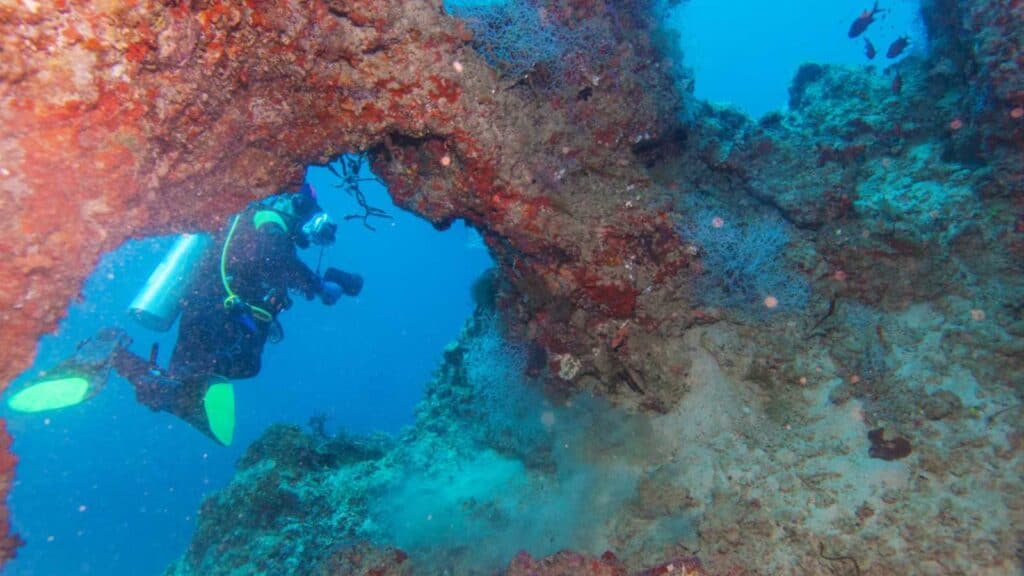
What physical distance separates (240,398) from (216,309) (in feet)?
166

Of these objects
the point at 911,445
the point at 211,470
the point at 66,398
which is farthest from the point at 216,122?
the point at 211,470

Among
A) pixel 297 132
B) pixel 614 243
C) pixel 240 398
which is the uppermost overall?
pixel 614 243

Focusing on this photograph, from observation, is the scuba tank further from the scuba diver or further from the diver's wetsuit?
the diver's wetsuit

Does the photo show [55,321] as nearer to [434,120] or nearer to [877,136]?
[434,120]

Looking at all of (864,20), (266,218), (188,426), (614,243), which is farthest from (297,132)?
(188,426)

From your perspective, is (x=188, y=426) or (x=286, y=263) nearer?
(x=286, y=263)

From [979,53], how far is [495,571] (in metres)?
5.64

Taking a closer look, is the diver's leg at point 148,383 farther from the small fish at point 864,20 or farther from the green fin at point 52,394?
the small fish at point 864,20

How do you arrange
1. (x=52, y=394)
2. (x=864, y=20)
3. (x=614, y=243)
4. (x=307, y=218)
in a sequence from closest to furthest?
1. (x=614, y=243)
2. (x=52, y=394)
3. (x=307, y=218)
4. (x=864, y=20)

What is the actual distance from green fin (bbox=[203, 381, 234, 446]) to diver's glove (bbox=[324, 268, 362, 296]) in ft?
5.99

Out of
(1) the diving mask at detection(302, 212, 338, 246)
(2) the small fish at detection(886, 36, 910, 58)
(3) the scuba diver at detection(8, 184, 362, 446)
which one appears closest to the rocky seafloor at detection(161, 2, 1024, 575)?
(2) the small fish at detection(886, 36, 910, 58)

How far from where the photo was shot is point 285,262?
6.76 metres

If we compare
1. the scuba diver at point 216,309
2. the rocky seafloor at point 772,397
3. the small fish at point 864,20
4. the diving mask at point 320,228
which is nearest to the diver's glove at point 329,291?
the scuba diver at point 216,309

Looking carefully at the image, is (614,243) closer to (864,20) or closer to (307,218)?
(307,218)
